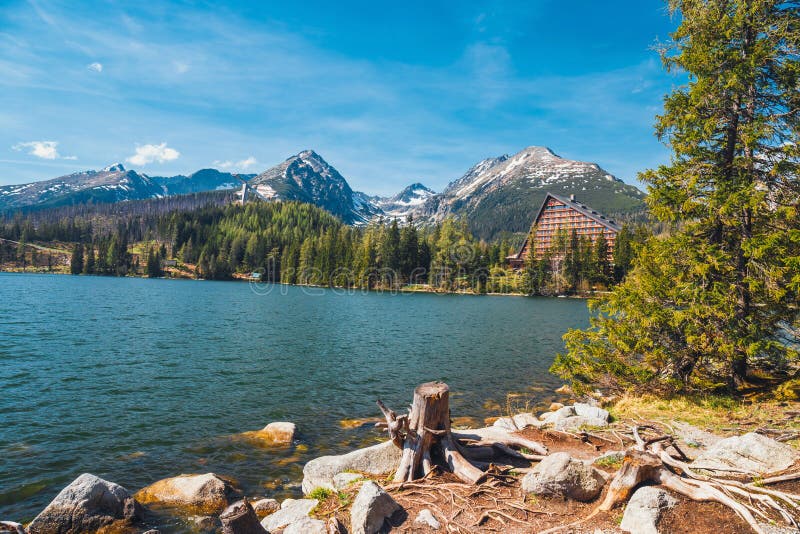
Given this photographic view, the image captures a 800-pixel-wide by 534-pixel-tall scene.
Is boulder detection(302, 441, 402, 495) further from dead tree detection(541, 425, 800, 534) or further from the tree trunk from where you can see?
dead tree detection(541, 425, 800, 534)

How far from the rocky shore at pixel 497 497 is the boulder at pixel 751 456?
20 mm

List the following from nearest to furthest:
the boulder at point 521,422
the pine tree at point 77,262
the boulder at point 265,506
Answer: the boulder at point 265,506 < the boulder at point 521,422 < the pine tree at point 77,262

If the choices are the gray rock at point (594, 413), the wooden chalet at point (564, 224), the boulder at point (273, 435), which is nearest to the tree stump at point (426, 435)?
the gray rock at point (594, 413)

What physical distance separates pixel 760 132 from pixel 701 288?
18.4ft

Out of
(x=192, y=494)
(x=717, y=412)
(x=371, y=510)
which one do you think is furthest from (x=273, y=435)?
(x=717, y=412)

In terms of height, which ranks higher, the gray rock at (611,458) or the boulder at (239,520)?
the gray rock at (611,458)

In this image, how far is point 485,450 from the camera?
1014 centimetres

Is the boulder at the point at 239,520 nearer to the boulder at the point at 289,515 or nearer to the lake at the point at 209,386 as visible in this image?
the boulder at the point at 289,515

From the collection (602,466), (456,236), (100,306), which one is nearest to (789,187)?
(602,466)

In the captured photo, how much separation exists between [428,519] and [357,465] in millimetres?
3781

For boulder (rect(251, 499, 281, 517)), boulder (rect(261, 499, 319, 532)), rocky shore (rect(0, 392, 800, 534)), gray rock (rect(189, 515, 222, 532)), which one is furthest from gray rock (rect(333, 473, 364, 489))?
gray rock (rect(189, 515, 222, 532))

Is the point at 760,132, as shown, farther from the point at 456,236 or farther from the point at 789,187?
the point at 456,236

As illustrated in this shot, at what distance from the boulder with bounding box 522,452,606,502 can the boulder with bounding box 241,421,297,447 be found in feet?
37.2

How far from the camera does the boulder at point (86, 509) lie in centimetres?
942
